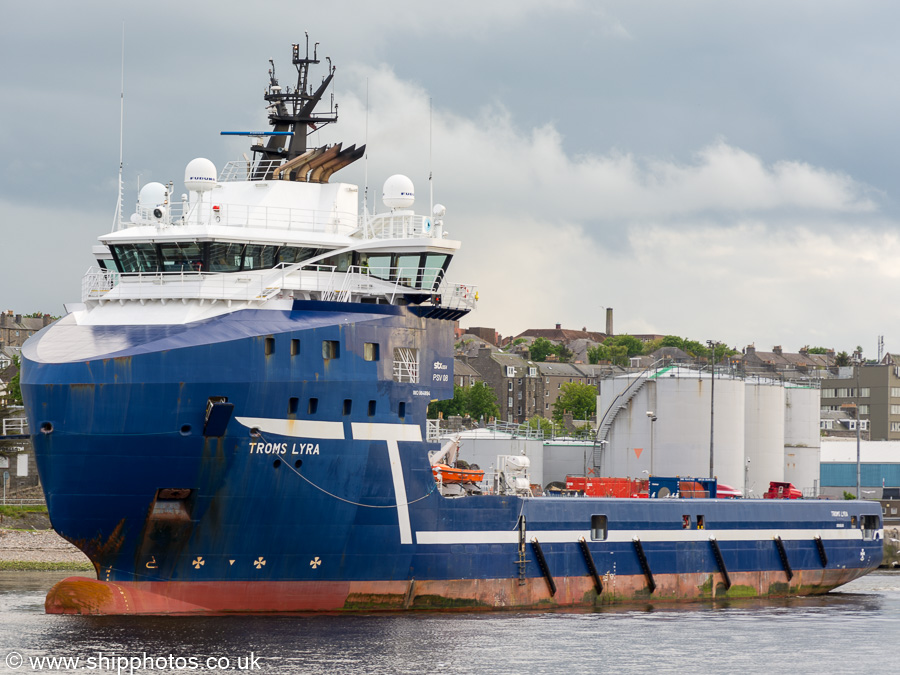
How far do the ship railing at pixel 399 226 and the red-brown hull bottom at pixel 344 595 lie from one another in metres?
9.82

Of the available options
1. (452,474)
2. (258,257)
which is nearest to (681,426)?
(452,474)

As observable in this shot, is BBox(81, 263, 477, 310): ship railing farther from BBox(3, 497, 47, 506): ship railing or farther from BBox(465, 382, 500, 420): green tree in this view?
BBox(465, 382, 500, 420): green tree

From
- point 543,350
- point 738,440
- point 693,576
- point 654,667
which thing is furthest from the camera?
point 543,350

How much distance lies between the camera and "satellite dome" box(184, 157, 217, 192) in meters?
37.5

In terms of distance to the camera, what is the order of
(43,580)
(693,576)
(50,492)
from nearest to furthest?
(50,492)
(693,576)
(43,580)

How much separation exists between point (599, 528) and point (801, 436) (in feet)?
94.1

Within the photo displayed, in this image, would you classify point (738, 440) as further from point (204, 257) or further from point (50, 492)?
point (50, 492)

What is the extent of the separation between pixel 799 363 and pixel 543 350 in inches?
1397

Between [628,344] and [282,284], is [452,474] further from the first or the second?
[628,344]

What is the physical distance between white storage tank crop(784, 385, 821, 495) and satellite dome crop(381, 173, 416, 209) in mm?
32304

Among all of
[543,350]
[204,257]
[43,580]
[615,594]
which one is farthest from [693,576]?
[543,350]

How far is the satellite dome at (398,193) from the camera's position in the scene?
39000 millimetres

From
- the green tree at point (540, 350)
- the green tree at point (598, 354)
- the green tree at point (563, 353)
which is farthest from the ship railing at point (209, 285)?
the green tree at point (563, 353)

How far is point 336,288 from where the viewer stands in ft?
121
